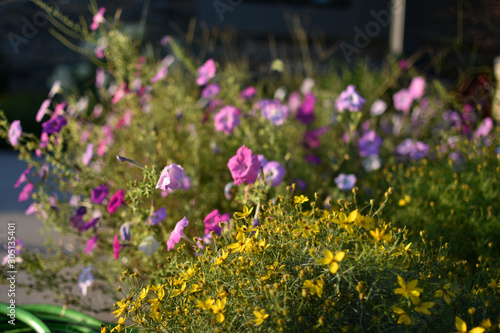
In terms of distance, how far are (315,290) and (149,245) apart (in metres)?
0.74

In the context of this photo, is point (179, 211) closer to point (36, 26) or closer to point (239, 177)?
point (239, 177)

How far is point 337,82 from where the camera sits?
4.54 metres

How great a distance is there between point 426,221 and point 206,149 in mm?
1297

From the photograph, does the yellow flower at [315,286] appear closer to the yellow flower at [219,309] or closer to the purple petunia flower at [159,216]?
the yellow flower at [219,309]

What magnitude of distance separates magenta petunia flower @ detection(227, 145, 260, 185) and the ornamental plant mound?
23 centimetres

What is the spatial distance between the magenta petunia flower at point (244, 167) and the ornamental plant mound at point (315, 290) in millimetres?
231

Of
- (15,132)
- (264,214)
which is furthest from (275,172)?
(15,132)

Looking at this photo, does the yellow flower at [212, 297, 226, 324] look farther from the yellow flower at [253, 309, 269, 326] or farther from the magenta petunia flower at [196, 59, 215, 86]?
the magenta petunia flower at [196, 59, 215, 86]

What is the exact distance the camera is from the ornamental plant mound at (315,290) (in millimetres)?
1107

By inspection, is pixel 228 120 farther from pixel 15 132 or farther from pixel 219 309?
pixel 219 309

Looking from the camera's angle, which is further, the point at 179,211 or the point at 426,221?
the point at 179,211

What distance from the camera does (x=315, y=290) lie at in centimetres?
108

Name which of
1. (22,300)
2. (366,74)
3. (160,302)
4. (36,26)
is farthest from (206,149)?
(36,26)

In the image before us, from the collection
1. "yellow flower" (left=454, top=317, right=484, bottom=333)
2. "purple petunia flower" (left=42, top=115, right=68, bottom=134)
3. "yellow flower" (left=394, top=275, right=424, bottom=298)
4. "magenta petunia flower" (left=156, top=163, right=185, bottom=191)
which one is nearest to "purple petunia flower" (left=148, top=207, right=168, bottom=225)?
"magenta petunia flower" (left=156, top=163, right=185, bottom=191)
